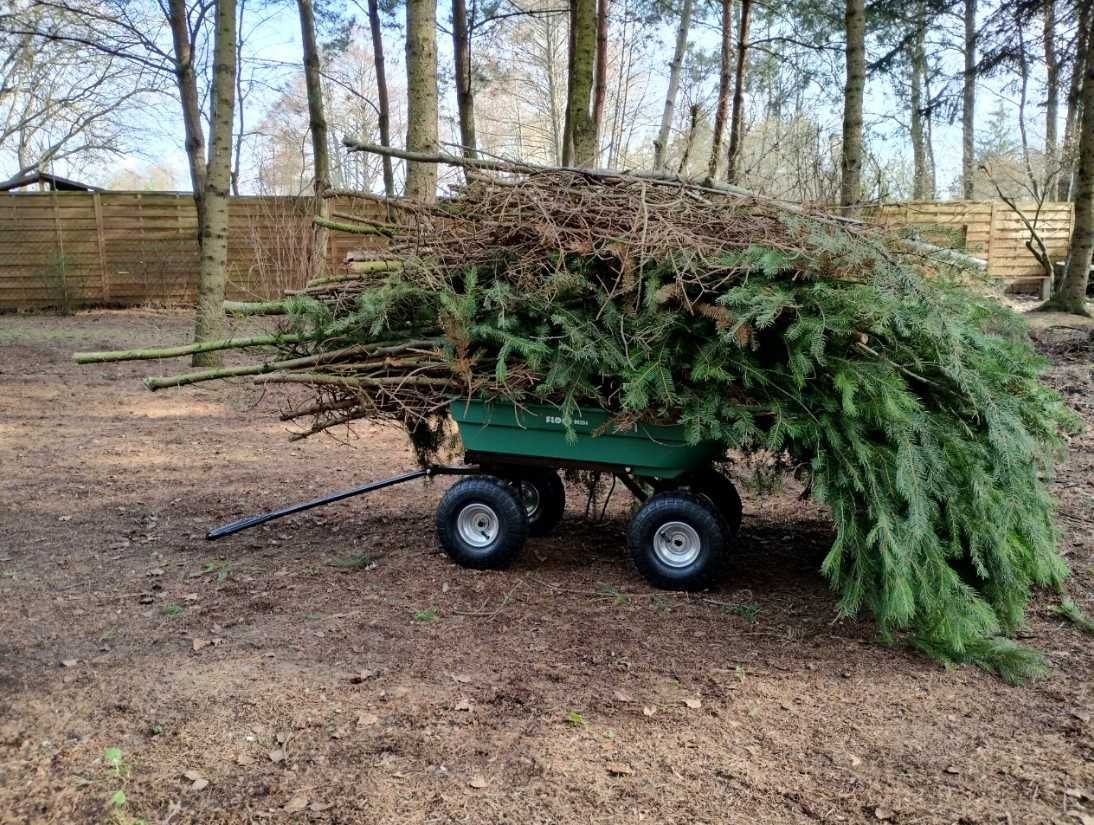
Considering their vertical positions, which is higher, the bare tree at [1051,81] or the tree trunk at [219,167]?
the bare tree at [1051,81]

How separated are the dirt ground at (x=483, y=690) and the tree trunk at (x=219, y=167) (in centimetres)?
475

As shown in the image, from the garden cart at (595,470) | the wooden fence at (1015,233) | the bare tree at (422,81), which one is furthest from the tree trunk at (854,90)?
the wooden fence at (1015,233)

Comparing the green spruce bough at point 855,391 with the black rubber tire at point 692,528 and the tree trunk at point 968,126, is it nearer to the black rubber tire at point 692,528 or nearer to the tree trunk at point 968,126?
the black rubber tire at point 692,528

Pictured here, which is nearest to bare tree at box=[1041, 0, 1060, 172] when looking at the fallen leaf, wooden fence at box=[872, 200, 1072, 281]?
wooden fence at box=[872, 200, 1072, 281]

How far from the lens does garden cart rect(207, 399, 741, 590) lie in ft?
13.0

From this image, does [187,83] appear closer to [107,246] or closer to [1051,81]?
[107,246]

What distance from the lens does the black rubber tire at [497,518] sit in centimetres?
430

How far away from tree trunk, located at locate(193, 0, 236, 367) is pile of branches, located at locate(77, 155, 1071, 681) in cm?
571

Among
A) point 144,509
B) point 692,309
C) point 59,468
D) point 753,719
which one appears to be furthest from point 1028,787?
point 59,468

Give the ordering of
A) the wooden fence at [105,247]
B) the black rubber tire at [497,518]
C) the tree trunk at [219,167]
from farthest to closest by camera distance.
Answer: the wooden fence at [105,247] → the tree trunk at [219,167] → the black rubber tire at [497,518]

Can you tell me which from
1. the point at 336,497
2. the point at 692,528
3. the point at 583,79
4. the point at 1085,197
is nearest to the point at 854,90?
the point at 583,79

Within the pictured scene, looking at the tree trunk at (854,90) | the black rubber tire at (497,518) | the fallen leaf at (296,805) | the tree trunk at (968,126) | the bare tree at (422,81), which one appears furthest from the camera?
the tree trunk at (968,126)

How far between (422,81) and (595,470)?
4.72 m

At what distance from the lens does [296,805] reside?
246cm
